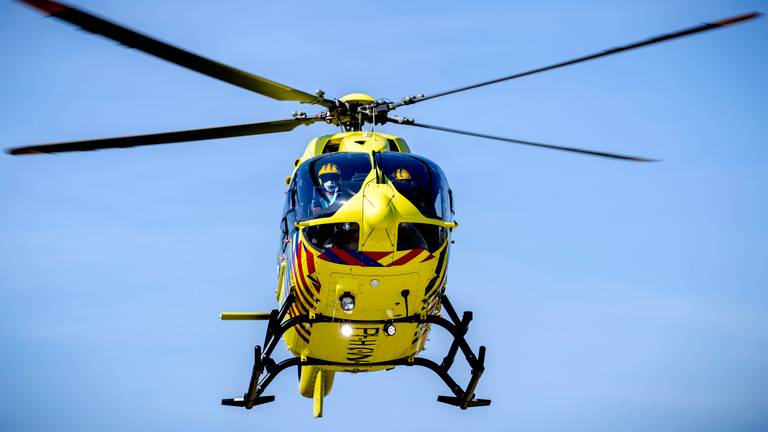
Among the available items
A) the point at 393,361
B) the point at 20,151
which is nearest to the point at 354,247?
the point at 393,361

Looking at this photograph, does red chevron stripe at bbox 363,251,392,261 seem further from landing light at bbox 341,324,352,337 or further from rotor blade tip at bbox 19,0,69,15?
rotor blade tip at bbox 19,0,69,15

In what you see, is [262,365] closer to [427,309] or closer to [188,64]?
[427,309]

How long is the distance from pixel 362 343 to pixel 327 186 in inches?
118

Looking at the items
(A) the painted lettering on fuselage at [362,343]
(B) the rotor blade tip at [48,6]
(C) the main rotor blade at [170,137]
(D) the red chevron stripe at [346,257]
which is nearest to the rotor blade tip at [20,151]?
(C) the main rotor blade at [170,137]

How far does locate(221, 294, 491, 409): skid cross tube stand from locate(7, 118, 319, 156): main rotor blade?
131 inches

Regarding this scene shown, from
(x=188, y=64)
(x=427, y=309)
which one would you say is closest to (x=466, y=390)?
(x=427, y=309)

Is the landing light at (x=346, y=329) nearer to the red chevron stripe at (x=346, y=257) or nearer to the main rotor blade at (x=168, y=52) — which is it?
the red chevron stripe at (x=346, y=257)

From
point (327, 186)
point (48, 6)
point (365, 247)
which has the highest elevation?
point (48, 6)

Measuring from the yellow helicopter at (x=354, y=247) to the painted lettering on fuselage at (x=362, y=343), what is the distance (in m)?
0.02

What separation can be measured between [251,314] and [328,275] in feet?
14.4

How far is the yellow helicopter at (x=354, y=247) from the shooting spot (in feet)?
54.3

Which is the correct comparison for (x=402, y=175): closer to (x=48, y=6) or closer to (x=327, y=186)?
(x=327, y=186)

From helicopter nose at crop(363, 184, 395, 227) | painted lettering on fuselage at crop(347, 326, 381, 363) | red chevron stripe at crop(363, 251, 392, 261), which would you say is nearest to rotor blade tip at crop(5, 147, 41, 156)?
helicopter nose at crop(363, 184, 395, 227)

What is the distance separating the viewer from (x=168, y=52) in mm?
14133
